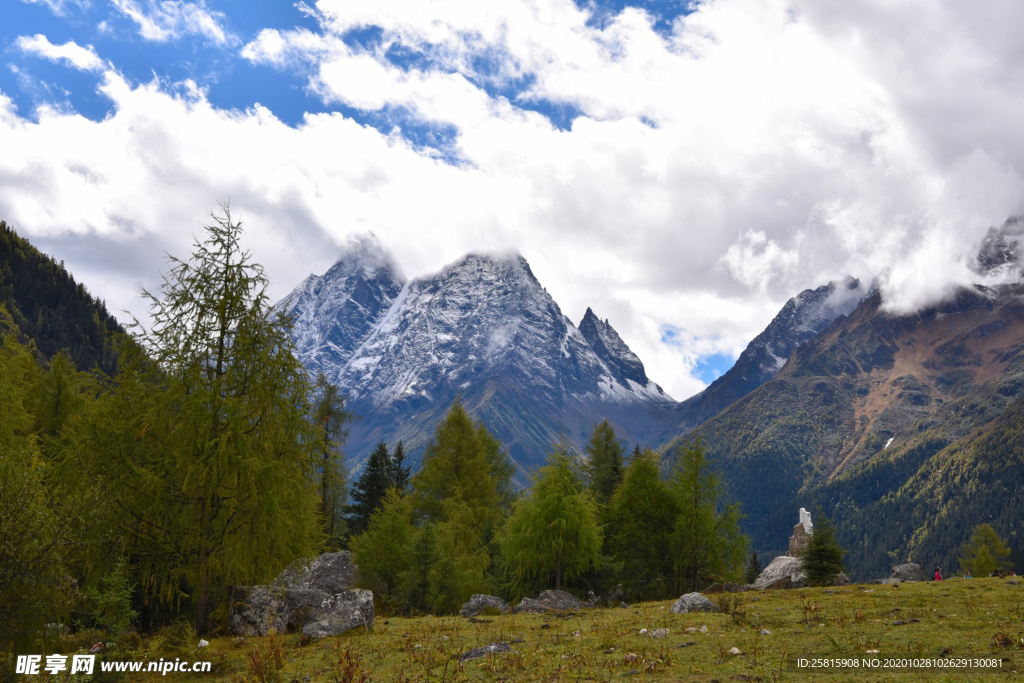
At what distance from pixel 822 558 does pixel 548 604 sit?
73.1 feet

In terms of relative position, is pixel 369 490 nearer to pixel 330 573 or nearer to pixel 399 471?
pixel 399 471

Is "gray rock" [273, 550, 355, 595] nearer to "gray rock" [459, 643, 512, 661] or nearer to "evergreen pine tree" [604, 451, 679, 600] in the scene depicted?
"gray rock" [459, 643, 512, 661]

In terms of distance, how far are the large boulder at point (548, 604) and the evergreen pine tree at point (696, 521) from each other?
1342cm

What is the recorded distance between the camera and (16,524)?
9.38 m

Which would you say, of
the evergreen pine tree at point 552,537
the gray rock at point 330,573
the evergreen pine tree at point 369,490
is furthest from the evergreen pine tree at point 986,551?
the gray rock at point 330,573

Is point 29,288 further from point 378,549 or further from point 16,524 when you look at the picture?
point 16,524

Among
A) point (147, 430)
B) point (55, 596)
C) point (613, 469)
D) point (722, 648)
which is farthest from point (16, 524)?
point (613, 469)

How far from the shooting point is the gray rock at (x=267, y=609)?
52.2 ft

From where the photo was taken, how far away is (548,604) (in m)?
24.8

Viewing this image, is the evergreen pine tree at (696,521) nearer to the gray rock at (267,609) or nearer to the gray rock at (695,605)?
→ the gray rock at (695,605)

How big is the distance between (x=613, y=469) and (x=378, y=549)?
65.7 feet

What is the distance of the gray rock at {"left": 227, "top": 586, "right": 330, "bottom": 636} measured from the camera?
1590 cm

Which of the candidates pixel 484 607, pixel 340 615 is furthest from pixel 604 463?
pixel 340 615

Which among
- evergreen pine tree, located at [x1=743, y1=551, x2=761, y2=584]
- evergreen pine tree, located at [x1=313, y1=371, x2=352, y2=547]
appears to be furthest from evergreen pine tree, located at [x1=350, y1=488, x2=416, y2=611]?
evergreen pine tree, located at [x1=743, y1=551, x2=761, y2=584]
